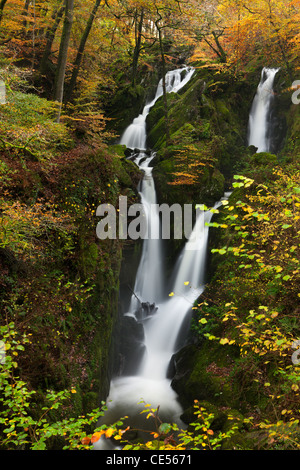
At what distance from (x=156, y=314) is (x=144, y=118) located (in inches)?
502

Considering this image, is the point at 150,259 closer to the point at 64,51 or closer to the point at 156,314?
the point at 156,314

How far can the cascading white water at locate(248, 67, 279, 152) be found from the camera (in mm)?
15758

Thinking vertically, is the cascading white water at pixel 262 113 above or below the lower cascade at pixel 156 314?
above

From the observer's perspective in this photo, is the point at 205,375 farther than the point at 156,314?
No

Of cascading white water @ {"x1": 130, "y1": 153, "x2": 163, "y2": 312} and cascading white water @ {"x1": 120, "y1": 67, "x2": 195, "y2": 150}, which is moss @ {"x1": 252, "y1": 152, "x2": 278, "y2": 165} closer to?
cascading white water @ {"x1": 130, "y1": 153, "x2": 163, "y2": 312}

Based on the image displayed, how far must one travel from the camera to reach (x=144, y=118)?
18344 mm

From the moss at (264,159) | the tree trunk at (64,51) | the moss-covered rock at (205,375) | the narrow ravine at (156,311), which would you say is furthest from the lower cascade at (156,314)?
the tree trunk at (64,51)

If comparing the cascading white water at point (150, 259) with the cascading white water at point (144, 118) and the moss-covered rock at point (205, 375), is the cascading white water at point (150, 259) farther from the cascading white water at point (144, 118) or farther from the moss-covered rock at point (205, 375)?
the cascading white water at point (144, 118)

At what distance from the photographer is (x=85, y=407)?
5402 millimetres

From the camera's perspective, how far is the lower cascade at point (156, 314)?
7398mm

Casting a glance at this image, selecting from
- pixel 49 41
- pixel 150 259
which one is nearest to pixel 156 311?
pixel 150 259

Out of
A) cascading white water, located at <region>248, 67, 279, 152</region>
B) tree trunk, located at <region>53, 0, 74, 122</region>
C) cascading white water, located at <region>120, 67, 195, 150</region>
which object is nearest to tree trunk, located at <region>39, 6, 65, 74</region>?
tree trunk, located at <region>53, 0, 74, 122</region>

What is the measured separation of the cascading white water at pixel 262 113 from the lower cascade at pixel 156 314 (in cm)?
630

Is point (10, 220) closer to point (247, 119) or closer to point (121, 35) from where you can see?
point (247, 119)
